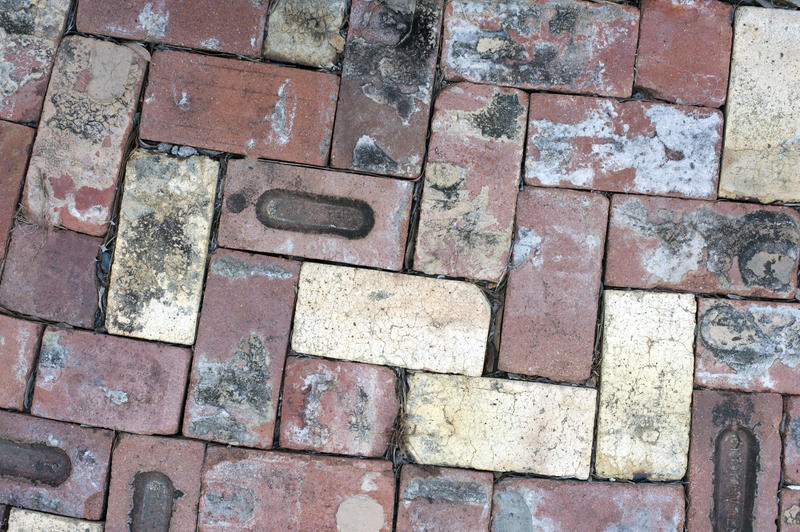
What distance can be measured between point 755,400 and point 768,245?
0.80m

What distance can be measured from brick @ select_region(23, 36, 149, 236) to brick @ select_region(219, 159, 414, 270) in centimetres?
64

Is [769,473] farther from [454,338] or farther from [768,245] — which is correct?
[454,338]

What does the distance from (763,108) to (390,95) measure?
189 cm

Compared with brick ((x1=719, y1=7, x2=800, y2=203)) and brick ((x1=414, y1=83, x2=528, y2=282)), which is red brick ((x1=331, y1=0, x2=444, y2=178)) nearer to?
brick ((x1=414, y1=83, x2=528, y2=282))

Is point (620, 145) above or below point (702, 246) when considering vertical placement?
above

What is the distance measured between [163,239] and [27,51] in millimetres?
1187

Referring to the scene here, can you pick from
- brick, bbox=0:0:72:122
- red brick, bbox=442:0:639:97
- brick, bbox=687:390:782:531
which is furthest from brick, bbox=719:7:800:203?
brick, bbox=0:0:72:122

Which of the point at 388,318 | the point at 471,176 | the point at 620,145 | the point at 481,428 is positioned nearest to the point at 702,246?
the point at 620,145

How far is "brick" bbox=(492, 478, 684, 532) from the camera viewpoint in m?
2.89

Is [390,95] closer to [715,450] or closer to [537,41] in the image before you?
[537,41]

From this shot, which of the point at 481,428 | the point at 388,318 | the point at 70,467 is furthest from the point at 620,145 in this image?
the point at 70,467

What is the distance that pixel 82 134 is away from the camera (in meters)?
2.88

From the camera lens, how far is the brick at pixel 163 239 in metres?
2.87

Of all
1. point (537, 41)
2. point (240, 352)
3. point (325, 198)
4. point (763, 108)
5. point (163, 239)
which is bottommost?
point (240, 352)
